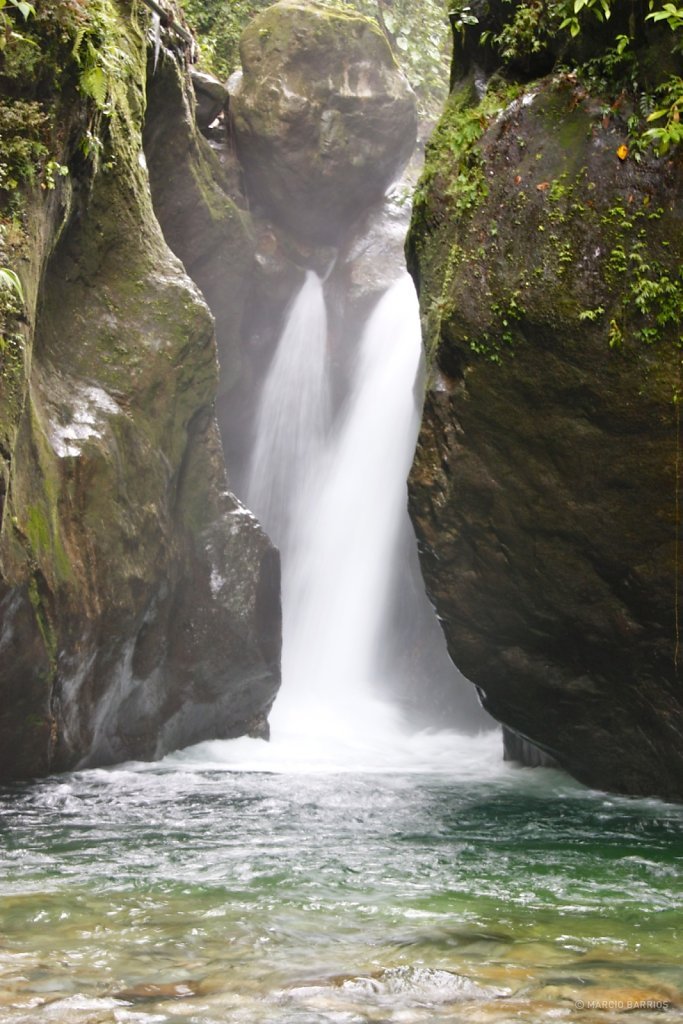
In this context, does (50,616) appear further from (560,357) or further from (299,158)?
(299,158)

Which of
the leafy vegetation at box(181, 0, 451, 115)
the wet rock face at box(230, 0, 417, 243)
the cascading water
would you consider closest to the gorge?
the wet rock face at box(230, 0, 417, 243)

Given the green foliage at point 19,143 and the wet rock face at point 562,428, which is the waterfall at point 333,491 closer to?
the wet rock face at point 562,428

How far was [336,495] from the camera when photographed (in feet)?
58.1

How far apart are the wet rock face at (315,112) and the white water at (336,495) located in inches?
65.5

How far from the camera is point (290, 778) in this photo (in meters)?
10.2

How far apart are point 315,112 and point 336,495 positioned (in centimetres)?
648

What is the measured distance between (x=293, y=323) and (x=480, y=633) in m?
10.8

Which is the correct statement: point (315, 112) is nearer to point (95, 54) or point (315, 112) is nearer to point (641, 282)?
point (95, 54)

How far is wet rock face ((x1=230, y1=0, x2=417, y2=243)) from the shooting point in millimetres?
17375

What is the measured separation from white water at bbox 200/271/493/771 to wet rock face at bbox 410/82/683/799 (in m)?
7.21

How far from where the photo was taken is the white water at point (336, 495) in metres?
16.7

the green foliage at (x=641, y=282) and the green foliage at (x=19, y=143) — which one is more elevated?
the green foliage at (x=19, y=143)

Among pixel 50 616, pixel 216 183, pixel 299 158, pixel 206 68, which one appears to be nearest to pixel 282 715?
Result: pixel 50 616

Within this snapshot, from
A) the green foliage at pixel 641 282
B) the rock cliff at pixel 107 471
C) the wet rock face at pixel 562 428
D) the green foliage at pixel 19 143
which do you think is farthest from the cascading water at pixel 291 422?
the green foliage at pixel 641 282
